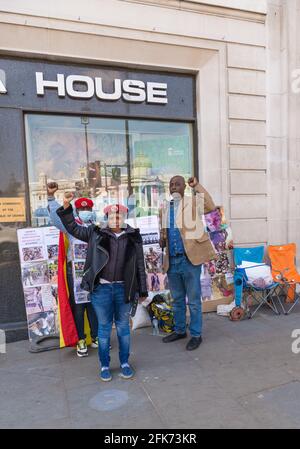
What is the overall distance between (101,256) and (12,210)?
6.32 feet

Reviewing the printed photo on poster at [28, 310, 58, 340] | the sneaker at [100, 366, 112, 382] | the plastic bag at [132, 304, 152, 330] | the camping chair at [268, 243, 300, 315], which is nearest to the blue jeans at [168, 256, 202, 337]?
the plastic bag at [132, 304, 152, 330]

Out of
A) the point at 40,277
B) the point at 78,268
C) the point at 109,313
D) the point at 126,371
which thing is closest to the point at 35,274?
the point at 40,277

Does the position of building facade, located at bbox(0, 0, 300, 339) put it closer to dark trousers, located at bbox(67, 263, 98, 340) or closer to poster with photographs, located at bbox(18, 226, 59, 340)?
poster with photographs, located at bbox(18, 226, 59, 340)

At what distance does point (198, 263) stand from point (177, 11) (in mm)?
3656

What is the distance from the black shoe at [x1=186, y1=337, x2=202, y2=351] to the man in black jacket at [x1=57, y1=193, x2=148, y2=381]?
87cm

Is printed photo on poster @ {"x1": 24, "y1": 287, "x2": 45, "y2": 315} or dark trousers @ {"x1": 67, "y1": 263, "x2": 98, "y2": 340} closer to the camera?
dark trousers @ {"x1": 67, "y1": 263, "x2": 98, "y2": 340}

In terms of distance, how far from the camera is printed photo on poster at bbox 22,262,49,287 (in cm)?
416

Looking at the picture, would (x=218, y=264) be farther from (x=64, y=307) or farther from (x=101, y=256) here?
(x=101, y=256)

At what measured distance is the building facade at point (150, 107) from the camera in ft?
14.5

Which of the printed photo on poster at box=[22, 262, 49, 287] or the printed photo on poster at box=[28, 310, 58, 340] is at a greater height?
the printed photo on poster at box=[22, 262, 49, 287]

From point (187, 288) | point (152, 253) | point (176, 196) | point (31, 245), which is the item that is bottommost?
point (187, 288)

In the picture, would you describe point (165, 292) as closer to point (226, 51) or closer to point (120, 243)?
point (120, 243)

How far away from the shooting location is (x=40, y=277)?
4.21 meters
